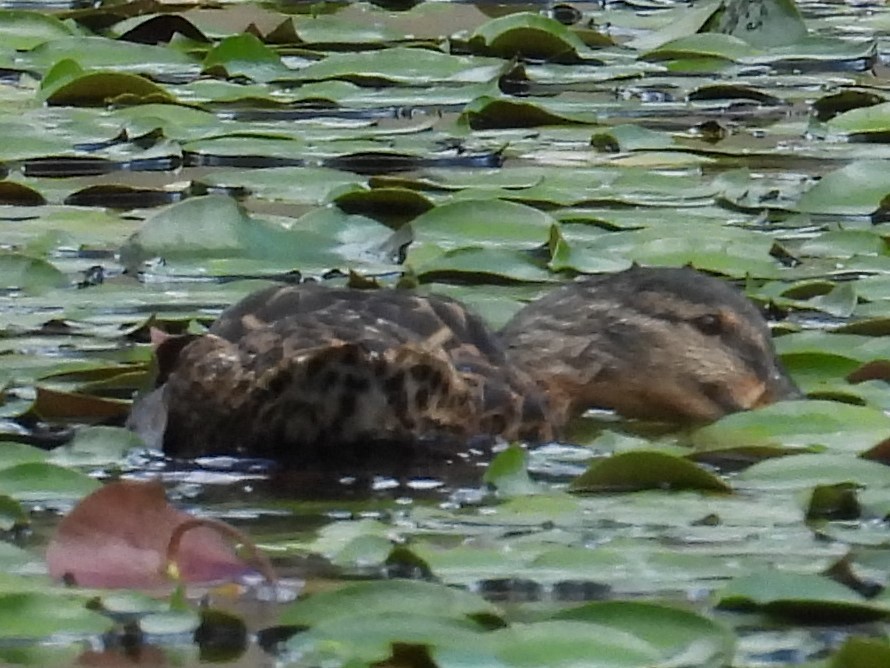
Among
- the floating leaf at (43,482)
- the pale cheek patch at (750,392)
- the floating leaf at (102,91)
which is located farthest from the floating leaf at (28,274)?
the floating leaf at (102,91)

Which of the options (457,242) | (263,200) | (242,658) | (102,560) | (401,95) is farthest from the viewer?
(401,95)

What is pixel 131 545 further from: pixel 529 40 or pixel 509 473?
pixel 529 40

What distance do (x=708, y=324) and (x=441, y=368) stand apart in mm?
1134

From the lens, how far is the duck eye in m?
5.93

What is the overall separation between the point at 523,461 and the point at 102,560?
103 centimetres

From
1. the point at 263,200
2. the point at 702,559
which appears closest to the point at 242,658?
the point at 702,559

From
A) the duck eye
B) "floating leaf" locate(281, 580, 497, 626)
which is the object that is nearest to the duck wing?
the duck eye

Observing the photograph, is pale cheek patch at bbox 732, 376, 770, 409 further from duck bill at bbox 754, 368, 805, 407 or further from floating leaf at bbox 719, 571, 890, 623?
floating leaf at bbox 719, 571, 890, 623

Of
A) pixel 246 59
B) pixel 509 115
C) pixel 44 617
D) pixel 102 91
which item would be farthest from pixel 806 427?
pixel 246 59

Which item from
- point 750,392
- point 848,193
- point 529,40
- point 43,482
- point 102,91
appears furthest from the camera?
point 529,40

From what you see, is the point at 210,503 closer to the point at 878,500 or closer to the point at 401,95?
the point at 878,500

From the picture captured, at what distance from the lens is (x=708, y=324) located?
597 centimetres

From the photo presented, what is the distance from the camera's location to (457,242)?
682 centimetres

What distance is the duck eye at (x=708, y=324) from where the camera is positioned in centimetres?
593
